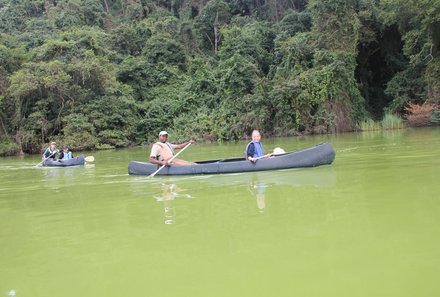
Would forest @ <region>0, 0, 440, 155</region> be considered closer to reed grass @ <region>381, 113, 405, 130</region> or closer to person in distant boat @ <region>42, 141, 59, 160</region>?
reed grass @ <region>381, 113, 405, 130</region>

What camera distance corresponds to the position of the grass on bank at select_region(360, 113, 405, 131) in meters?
20.9

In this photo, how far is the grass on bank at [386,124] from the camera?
20859mm

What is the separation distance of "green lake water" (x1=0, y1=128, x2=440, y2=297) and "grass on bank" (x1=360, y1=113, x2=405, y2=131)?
14.8 meters

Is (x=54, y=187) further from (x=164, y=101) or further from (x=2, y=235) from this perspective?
(x=164, y=101)

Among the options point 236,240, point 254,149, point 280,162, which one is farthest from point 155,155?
point 236,240

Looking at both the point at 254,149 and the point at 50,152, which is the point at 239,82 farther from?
the point at 254,149

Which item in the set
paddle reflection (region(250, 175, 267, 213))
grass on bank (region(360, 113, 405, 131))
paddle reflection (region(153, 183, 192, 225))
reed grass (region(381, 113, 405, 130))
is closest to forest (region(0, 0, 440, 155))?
grass on bank (region(360, 113, 405, 131))

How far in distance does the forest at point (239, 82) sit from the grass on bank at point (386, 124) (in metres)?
0.57

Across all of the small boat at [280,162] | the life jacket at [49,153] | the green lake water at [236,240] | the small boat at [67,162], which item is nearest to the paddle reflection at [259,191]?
the green lake water at [236,240]

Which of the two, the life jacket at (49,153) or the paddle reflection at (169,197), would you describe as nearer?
the paddle reflection at (169,197)

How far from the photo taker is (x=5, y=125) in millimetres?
23844

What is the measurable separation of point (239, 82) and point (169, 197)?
1861 centimetres

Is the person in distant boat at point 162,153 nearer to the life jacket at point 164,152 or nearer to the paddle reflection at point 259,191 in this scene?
the life jacket at point 164,152

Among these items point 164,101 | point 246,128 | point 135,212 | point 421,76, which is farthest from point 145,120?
point 135,212
